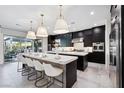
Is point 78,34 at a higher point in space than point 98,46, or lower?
higher

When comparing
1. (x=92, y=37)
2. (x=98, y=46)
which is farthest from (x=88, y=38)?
(x=98, y=46)

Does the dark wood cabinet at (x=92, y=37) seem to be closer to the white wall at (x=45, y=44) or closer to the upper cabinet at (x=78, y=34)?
the upper cabinet at (x=78, y=34)

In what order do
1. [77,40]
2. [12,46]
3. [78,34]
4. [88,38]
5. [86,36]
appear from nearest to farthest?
1. [88,38]
2. [86,36]
3. [12,46]
4. [77,40]
5. [78,34]

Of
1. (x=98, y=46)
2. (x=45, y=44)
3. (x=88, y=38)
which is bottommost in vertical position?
(x=98, y=46)

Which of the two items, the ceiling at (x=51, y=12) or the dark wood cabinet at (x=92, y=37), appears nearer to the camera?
the ceiling at (x=51, y=12)

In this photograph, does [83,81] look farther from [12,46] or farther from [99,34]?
[12,46]

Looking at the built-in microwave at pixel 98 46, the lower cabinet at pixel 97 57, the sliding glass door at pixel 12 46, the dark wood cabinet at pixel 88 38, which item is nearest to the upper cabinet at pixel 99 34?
the built-in microwave at pixel 98 46

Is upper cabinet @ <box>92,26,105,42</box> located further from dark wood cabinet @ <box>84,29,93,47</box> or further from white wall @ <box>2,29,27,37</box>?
white wall @ <box>2,29,27,37</box>

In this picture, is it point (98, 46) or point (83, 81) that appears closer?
point (83, 81)

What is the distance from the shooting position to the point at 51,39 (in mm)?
11281

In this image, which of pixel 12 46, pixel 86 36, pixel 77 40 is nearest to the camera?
pixel 86 36
